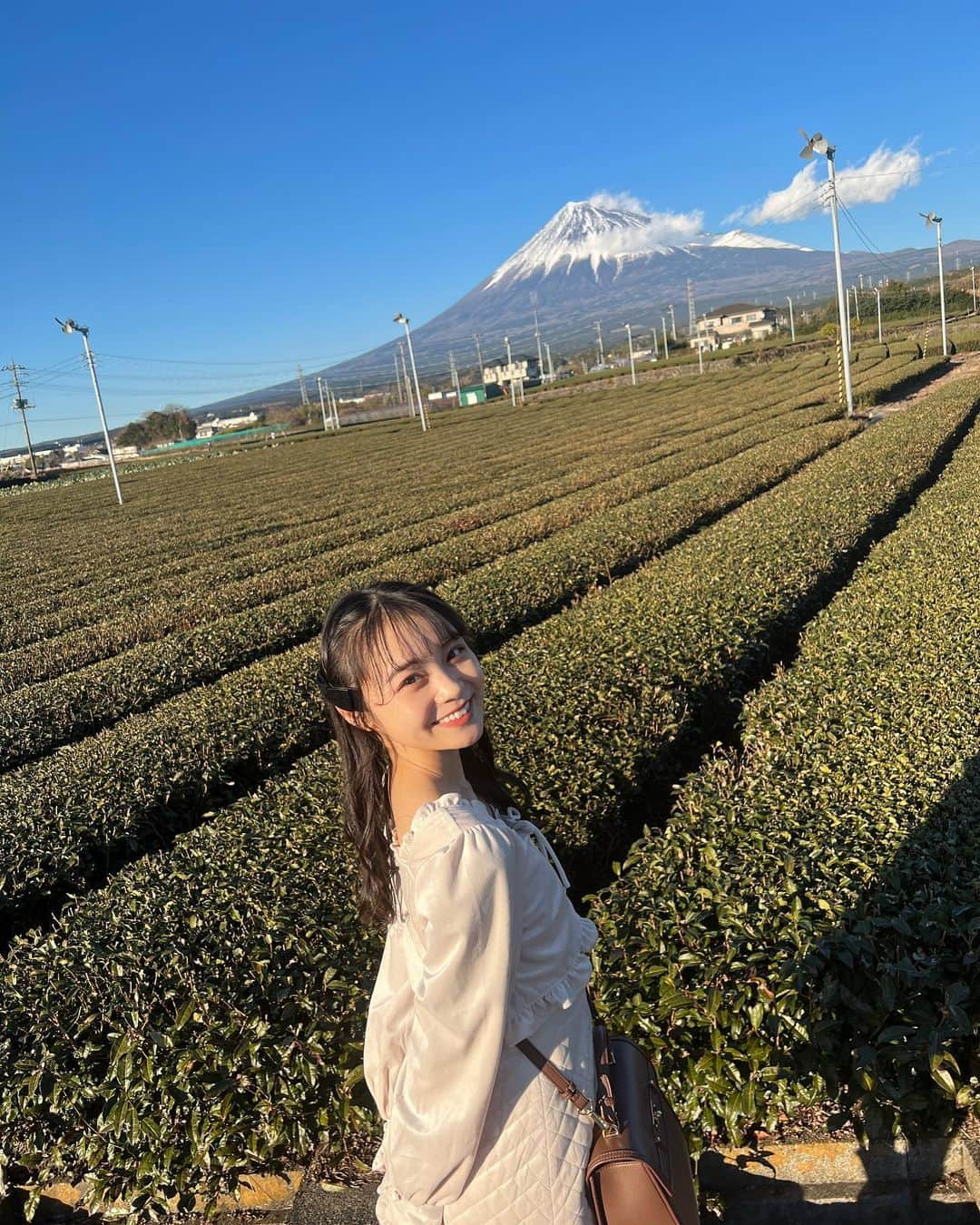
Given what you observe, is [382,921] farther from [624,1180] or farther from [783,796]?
[783,796]

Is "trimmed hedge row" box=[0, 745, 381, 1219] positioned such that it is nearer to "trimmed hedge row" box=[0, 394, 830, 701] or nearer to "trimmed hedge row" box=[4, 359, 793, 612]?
"trimmed hedge row" box=[0, 394, 830, 701]

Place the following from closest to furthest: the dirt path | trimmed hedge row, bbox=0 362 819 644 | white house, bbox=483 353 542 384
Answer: trimmed hedge row, bbox=0 362 819 644
the dirt path
white house, bbox=483 353 542 384

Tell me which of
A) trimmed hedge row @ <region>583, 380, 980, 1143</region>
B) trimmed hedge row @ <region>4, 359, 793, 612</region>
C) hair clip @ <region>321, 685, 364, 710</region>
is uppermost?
hair clip @ <region>321, 685, 364, 710</region>

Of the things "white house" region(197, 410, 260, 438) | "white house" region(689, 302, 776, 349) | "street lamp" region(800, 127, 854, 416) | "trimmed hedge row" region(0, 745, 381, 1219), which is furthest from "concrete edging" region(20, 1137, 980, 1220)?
"white house" region(197, 410, 260, 438)

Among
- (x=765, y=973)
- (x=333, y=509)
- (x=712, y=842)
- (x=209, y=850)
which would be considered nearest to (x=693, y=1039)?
(x=765, y=973)

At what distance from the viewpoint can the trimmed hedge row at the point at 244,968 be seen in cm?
295

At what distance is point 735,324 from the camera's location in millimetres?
131625

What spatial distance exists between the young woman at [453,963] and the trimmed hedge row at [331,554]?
10.5 meters

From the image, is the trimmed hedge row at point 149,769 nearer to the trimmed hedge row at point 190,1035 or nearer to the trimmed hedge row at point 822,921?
the trimmed hedge row at point 190,1035

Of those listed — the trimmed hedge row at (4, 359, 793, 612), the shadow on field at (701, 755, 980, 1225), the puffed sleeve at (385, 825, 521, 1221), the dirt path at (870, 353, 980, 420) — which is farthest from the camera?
the dirt path at (870, 353, 980, 420)

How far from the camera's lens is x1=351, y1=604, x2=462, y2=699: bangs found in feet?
5.60

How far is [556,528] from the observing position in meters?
15.9

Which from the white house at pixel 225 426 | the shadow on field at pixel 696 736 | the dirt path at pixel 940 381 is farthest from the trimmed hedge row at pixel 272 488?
the white house at pixel 225 426

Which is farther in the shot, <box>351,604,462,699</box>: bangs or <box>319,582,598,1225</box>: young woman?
<box>351,604,462,699</box>: bangs
